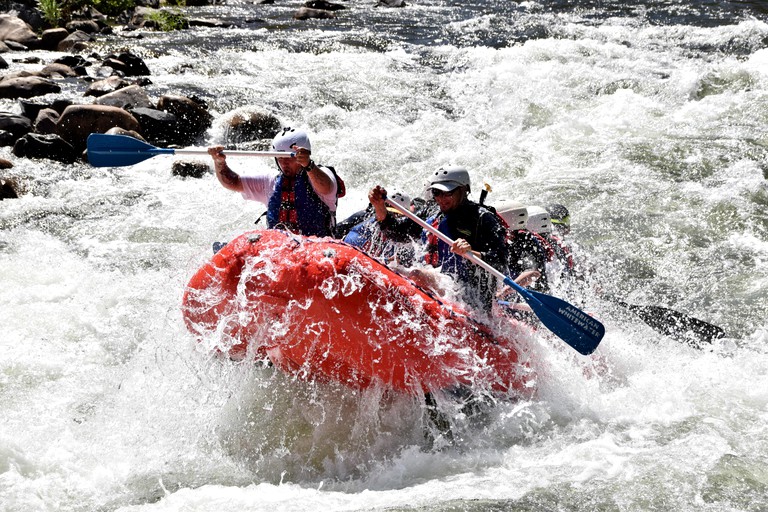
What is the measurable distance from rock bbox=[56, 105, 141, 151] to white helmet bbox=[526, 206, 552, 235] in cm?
624

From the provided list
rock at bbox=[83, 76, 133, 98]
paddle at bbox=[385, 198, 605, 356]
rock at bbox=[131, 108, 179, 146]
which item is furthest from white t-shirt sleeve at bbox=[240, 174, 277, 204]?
rock at bbox=[83, 76, 133, 98]

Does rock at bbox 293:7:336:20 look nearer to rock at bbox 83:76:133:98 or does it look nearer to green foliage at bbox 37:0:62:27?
green foliage at bbox 37:0:62:27

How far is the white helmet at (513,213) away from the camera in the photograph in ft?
19.5

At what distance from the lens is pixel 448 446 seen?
5.18 meters

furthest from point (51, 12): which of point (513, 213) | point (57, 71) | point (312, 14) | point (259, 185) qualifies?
point (513, 213)

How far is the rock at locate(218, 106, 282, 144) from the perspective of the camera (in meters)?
11.4

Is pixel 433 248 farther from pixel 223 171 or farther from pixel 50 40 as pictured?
pixel 50 40

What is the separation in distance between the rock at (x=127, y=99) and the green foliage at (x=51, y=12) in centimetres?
635

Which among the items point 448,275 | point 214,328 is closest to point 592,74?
point 448,275

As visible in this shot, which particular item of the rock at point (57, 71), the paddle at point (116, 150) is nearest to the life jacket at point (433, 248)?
the paddle at point (116, 150)

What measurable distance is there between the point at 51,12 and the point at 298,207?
1354cm

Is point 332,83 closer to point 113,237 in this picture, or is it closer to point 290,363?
point 113,237

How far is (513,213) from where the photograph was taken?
5945 mm

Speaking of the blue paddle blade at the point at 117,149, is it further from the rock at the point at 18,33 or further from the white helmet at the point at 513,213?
the rock at the point at 18,33
